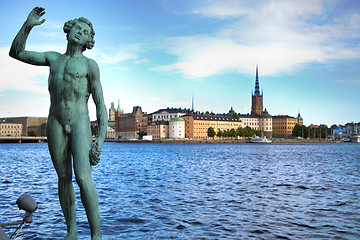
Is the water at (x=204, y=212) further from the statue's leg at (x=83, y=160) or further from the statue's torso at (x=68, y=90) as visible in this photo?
the statue's torso at (x=68, y=90)

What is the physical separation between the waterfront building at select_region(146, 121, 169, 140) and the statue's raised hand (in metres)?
184

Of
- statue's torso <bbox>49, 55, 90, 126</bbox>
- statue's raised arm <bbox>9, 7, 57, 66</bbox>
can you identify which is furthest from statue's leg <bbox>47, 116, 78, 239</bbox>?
statue's raised arm <bbox>9, 7, 57, 66</bbox>

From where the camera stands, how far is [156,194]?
1706cm

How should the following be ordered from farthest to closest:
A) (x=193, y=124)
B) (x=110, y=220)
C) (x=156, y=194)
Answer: (x=193, y=124), (x=156, y=194), (x=110, y=220)

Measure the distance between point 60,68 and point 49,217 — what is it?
25.6ft

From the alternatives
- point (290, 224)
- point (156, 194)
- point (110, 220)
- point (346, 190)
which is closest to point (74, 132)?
point (110, 220)

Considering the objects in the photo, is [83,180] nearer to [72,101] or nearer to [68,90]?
[72,101]

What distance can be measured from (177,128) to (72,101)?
17782cm

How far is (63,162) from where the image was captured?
4.85 metres

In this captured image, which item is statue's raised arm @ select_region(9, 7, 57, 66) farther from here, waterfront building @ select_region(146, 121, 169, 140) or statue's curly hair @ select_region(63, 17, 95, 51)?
waterfront building @ select_region(146, 121, 169, 140)

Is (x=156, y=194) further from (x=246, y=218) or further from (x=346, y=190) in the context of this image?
(x=346, y=190)

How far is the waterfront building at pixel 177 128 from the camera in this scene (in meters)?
182

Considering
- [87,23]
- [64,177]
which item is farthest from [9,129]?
[87,23]

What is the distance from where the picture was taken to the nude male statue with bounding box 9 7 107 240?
4.69 m
